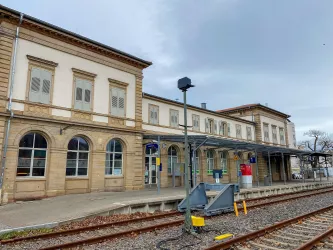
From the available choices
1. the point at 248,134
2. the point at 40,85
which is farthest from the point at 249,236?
the point at 248,134

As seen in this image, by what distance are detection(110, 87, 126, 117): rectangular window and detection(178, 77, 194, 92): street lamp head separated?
1032 cm

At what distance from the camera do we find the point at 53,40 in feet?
48.9

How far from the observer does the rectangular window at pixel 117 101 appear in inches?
683

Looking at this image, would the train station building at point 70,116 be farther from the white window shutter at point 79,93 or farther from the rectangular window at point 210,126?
the rectangular window at point 210,126

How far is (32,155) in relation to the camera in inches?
528

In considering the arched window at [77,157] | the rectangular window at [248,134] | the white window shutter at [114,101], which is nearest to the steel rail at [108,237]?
the arched window at [77,157]

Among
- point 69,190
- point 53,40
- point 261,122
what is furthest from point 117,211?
point 261,122

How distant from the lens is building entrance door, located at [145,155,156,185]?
2016 centimetres

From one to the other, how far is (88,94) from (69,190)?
603cm

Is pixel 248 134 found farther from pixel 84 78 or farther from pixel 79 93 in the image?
pixel 79 93

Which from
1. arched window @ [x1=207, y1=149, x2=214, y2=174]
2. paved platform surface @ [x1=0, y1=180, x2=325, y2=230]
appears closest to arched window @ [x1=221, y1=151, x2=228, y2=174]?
arched window @ [x1=207, y1=149, x2=214, y2=174]

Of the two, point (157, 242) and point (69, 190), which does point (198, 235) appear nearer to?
point (157, 242)

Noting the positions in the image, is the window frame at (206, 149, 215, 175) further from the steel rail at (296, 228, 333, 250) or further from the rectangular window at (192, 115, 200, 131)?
the steel rail at (296, 228, 333, 250)

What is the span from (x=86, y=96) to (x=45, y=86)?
254 cm
